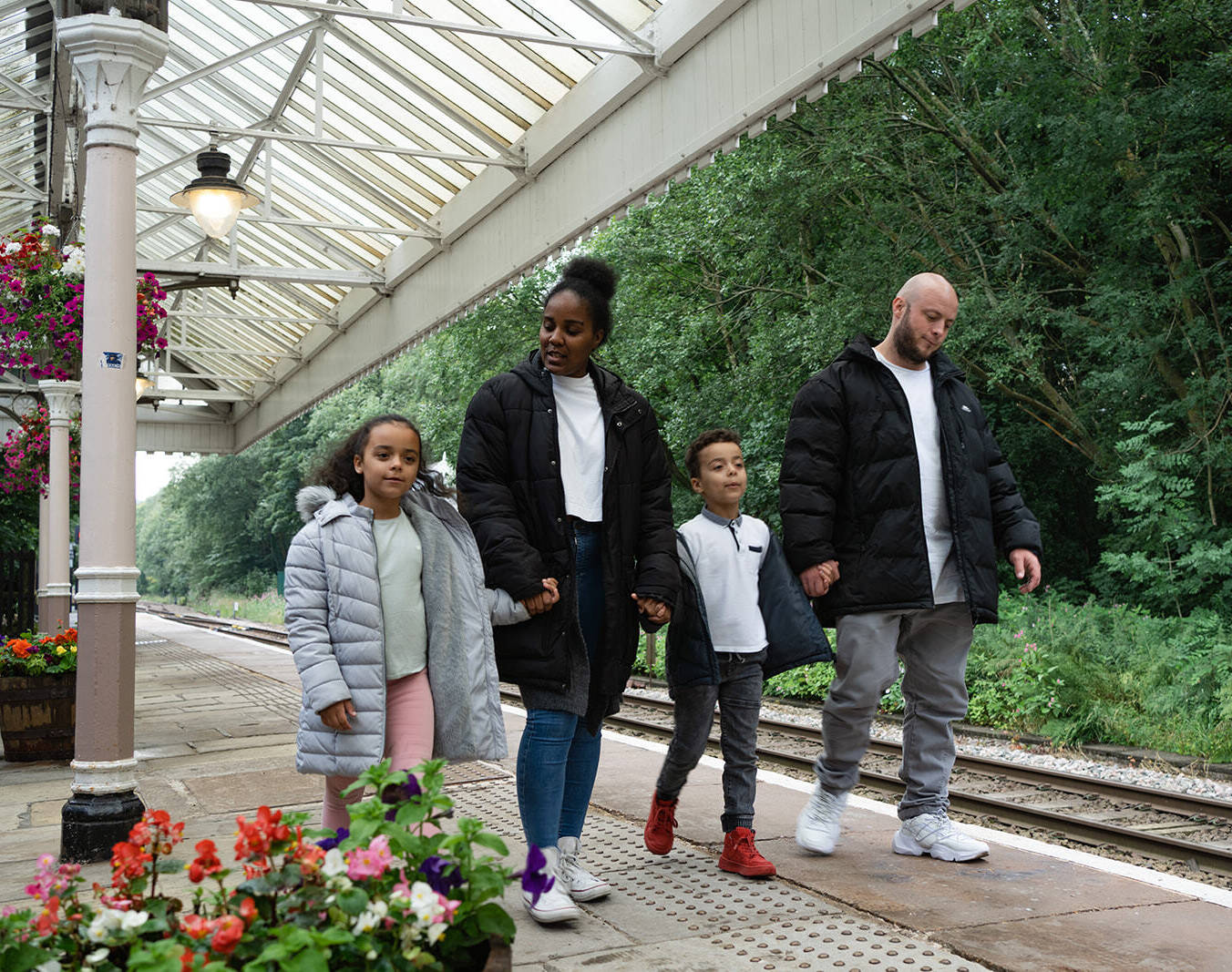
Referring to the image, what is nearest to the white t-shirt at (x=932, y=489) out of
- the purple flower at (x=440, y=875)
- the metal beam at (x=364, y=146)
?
the purple flower at (x=440, y=875)

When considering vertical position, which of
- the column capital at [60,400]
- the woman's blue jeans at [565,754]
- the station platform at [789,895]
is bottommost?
the station platform at [789,895]

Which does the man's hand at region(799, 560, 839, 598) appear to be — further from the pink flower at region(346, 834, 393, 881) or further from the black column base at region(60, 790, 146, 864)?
the black column base at region(60, 790, 146, 864)

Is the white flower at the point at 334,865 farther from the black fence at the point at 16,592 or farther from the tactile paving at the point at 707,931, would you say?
the black fence at the point at 16,592

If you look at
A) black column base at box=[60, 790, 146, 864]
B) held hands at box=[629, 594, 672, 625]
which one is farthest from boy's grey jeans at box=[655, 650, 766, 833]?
black column base at box=[60, 790, 146, 864]

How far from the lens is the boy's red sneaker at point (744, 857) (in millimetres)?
4012

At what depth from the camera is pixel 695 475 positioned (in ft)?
14.4

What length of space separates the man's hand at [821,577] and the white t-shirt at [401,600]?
1410 millimetres

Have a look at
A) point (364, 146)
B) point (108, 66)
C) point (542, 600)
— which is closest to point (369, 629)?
point (542, 600)

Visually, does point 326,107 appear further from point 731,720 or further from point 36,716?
point 731,720

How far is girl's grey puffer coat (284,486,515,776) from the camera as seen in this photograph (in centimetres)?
334

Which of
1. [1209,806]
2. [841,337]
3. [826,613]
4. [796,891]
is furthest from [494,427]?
[841,337]

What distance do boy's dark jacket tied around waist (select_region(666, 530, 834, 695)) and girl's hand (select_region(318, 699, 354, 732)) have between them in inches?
48.5

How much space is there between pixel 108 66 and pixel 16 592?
10019mm

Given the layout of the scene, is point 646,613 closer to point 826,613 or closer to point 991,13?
point 826,613
